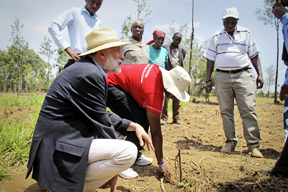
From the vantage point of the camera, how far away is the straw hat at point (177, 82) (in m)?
2.20

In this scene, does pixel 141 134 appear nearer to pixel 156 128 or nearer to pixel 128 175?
pixel 156 128

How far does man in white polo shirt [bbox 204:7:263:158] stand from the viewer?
3.08 m

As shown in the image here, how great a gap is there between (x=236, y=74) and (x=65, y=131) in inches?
109

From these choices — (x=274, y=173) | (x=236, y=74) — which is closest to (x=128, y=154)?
(x=274, y=173)

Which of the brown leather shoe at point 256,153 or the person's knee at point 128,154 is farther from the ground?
the person's knee at point 128,154

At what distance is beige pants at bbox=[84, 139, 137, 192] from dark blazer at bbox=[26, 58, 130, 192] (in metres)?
0.09

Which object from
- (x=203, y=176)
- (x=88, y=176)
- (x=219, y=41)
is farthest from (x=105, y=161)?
(x=219, y=41)

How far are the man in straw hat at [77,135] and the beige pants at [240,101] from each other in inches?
86.2

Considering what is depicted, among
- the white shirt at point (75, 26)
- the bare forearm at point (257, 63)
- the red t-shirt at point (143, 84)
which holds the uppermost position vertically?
the white shirt at point (75, 26)

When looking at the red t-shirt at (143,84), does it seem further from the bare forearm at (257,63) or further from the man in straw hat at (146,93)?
the bare forearm at (257,63)

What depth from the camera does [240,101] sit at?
3150 millimetres

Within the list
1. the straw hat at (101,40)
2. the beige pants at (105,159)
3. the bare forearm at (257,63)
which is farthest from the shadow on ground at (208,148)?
the straw hat at (101,40)

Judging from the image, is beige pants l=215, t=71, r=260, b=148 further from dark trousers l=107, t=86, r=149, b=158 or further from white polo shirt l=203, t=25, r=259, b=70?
dark trousers l=107, t=86, r=149, b=158

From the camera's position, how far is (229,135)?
3.25 metres
